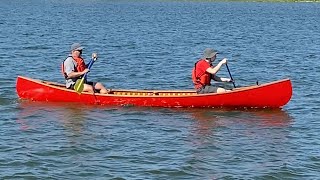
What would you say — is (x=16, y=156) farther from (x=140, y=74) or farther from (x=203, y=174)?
(x=140, y=74)

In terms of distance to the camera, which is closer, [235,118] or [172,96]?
[235,118]

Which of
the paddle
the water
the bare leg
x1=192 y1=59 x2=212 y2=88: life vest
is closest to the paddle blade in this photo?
the paddle

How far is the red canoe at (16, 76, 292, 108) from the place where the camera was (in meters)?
18.3

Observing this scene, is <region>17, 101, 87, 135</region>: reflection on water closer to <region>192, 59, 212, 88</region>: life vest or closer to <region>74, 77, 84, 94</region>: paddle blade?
<region>74, 77, 84, 94</region>: paddle blade

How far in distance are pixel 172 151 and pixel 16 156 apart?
330cm

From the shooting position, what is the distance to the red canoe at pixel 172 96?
1827 centimetres

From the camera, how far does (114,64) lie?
30.0 meters

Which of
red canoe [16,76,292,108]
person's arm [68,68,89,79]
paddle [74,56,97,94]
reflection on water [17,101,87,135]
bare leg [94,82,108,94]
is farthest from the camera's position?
bare leg [94,82,108,94]

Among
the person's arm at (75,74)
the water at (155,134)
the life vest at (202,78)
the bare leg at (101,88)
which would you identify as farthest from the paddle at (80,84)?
the life vest at (202,78)

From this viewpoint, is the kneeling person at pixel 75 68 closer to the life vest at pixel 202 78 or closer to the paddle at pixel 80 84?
the paddle at pixel 80 84

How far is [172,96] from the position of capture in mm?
18531

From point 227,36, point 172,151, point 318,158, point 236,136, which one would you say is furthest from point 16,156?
point 227,36

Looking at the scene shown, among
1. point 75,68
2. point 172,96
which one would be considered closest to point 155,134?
point 172,96

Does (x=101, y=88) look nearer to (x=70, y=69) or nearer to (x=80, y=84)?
(x=80, y=84)
